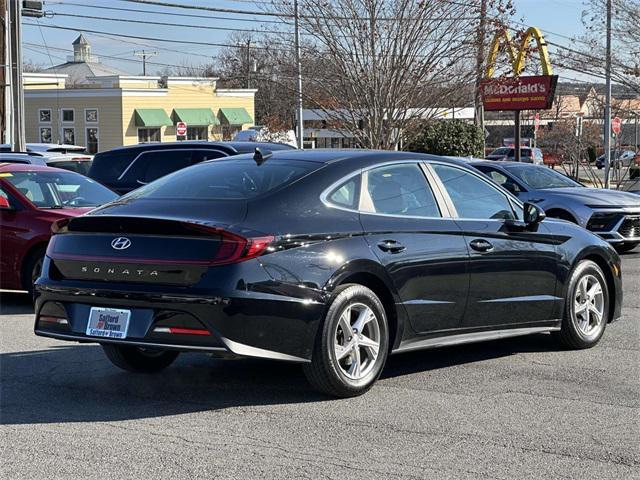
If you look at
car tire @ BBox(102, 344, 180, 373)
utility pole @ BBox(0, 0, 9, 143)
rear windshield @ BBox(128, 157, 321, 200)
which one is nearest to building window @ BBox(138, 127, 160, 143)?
utility pole @ BBox(0, 0, 9, 143)

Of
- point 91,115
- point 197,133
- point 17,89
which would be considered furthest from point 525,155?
point 17,89

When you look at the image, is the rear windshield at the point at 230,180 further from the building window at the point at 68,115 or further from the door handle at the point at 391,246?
the building window at the point at 68,115

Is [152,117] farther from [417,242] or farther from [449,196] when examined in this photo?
[417,242]

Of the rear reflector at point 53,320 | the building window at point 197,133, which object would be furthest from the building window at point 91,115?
the rear reflector at point 53,320

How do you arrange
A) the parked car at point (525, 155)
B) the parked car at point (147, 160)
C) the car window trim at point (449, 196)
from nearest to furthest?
the car window trim at point (449, 196)
the parked car at point (147, 160)
the parked car at point (525, 155)

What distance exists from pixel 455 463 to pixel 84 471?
5.96 feet

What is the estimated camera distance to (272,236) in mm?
5828

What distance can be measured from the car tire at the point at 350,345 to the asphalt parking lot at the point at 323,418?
0.13 metres

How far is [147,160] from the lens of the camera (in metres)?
14.4

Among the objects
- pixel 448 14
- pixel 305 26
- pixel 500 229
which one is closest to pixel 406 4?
pixel 448 14

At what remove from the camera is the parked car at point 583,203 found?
14.8 meters

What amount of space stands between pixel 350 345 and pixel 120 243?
1545 millimetres

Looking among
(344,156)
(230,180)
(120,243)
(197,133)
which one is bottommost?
(120,243)

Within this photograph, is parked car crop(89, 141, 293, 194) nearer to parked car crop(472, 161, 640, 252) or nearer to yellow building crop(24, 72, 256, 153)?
parked car crop(472, 161, 640, 252)
